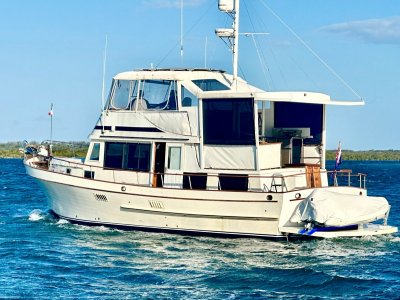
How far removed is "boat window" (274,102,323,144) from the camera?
88.9ft

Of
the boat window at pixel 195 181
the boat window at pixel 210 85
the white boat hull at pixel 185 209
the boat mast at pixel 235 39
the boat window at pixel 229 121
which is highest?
the boat mast at pixel 235 39

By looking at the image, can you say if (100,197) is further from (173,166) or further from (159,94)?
(159,94)

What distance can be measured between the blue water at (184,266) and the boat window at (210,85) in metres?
4.92

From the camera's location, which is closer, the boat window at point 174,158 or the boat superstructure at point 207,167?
the boat superstructure at point 207,167

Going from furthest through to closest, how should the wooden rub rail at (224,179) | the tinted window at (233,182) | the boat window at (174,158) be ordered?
the boat window at (174,158) → the tinted window at (233,182) → the wooden rub rail at (224,179)

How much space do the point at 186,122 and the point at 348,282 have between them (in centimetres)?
875

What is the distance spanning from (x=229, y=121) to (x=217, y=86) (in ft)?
5.84

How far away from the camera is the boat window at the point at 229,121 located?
24.4 meters

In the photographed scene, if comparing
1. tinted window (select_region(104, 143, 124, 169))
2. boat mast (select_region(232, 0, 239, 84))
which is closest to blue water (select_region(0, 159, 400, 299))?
tinted window (select_region(104, 143, 124, 169))

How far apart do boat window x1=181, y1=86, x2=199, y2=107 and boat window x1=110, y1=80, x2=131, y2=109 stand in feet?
7.05

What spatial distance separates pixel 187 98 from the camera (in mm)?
25906

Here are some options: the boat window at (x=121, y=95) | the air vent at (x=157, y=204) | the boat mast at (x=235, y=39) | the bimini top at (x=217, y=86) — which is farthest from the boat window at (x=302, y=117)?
the air vent at (x=157, y=204)

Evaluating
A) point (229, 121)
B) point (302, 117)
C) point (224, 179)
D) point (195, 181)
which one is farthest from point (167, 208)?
point (302, 117)

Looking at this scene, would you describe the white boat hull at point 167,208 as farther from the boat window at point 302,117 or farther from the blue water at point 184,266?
the boat window at point 302,117
